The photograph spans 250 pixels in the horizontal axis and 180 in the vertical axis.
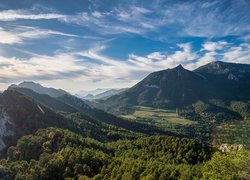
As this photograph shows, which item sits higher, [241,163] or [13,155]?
[241,163]

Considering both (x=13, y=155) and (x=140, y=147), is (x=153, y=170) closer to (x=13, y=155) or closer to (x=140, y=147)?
(x=140, y=147)

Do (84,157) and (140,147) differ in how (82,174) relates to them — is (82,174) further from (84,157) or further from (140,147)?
(140,147)

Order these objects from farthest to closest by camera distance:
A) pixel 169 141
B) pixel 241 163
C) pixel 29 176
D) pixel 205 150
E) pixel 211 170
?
pixel 169 141 < pixel 205 150 < pixel 29 176 < pixel 211 170 < pixel 241 163

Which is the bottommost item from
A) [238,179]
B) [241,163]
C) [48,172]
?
[48,172]

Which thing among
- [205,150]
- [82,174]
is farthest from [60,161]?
[205,150]

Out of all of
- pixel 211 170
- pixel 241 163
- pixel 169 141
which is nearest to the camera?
pixel 241 163

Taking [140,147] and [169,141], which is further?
[140,147]
